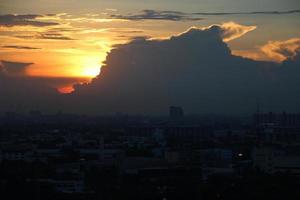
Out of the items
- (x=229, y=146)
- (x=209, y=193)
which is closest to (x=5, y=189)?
(x=209, y=193)

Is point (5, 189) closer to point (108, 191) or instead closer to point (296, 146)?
point (108, 191)

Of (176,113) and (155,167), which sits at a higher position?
(176,113)

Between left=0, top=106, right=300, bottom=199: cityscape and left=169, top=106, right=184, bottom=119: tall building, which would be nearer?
left=0, top=106, right=300, bottom=199: cityscape

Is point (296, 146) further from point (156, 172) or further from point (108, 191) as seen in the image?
point (108, 191)

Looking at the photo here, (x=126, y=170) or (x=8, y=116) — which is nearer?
(x=126, y=170)

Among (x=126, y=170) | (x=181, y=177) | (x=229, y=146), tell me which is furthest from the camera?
(x=229, y=146)

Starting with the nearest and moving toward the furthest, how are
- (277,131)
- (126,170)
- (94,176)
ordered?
(94,176) → (126,170) → (277,131)

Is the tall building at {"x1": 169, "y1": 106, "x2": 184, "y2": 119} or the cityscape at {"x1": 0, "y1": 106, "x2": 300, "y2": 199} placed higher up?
the tall building at {"x1": 169, "y1": 106, "x2": 184, "y2": 119}

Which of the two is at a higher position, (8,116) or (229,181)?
(8,116)

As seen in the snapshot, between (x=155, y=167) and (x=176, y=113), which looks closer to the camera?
(x=155, y=167)

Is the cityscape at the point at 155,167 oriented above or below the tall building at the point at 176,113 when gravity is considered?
below

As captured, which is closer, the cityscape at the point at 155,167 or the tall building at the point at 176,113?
the cityscape at the point at 155,167
